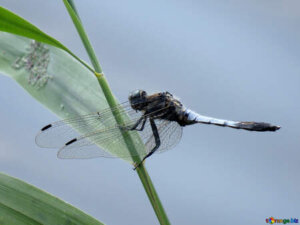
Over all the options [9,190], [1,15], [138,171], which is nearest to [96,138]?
[138,171]

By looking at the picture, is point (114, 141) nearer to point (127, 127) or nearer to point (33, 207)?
point (127, 127)

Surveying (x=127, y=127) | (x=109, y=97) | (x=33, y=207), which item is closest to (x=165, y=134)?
(x=127, y=127)

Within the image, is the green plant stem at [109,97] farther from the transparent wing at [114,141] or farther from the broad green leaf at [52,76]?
the broad green leaf at [52,76]

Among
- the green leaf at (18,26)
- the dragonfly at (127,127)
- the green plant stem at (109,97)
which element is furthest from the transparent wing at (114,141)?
the green leaf at (18,26)

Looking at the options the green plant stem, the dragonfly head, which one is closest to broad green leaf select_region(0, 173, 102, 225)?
the green plant stem

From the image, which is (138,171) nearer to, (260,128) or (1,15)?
(260,128)

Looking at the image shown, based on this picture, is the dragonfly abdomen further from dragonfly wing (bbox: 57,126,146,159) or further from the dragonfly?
dragonfly wing (bbox: 57,126,146,159)

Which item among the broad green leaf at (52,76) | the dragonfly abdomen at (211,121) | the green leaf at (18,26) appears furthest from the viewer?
the broad green leaf at (52,76)
